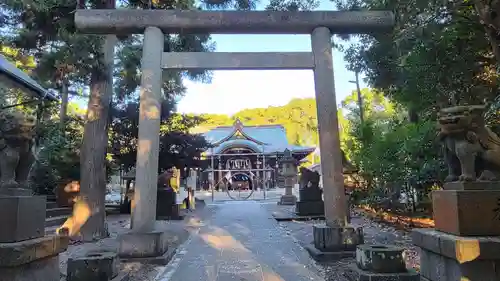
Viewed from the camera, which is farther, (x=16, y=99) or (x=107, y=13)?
(x=16, y=99)

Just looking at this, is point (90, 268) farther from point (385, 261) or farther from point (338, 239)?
point (338, 239)

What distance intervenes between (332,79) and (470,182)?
3806 mm

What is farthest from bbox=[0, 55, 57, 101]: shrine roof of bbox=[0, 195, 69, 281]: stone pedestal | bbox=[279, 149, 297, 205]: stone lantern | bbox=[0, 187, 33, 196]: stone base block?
bbox=[279, 149, 297, 205]: stone lantern

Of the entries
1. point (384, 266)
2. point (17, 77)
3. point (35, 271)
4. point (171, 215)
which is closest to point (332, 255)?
point (384, 266)

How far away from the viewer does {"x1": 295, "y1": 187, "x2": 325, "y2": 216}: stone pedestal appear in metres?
12.2

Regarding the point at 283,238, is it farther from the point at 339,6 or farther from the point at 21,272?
the point at 339,6

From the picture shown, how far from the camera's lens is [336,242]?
601 centimetres

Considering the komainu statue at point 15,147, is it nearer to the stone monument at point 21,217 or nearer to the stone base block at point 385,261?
the stone monument at point 21,217

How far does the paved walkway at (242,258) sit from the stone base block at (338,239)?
40 centimetres

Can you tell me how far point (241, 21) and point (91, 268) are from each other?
199 inches

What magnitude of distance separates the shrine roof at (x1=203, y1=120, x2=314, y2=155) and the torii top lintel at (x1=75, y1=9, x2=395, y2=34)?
1983 cm

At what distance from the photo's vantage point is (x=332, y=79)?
6684mm

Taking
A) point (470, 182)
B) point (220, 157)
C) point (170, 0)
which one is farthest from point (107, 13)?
point (220, 157)

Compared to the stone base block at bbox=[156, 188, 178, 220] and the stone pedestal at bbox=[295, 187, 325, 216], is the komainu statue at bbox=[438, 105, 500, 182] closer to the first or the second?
the stone pedestal at bbox=[295, 187, 325, 216]
